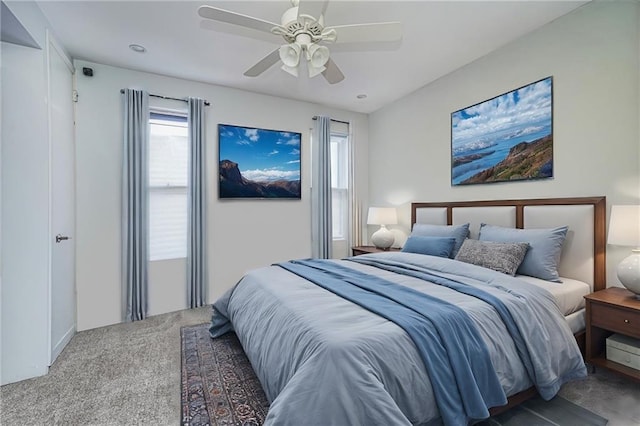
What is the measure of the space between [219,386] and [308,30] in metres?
2.44

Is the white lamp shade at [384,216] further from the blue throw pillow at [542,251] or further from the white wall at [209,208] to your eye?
the blue throw pillow at [542,251]

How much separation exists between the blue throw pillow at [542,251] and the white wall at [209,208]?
2.78 meters

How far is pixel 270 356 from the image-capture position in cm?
164

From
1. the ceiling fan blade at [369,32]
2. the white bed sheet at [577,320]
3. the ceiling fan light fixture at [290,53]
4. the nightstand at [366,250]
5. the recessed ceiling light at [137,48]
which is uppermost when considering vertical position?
the recessed ceiling light at [137,48]

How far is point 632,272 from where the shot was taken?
1.98m

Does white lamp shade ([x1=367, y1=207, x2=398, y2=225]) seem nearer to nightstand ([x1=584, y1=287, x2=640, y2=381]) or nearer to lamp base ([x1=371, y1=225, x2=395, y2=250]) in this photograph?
lamp base ([x1=371, y1=225, x2=395, y2=250])

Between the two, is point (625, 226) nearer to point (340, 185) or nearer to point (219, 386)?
point (219, 386)

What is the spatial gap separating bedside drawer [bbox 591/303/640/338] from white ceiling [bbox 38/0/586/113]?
2353 millimetres

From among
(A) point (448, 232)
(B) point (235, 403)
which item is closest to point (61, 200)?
(B) point (235, 403)

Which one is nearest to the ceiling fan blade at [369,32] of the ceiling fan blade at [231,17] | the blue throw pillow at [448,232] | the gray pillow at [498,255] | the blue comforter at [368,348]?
the ceiling fan blade at [231,17]

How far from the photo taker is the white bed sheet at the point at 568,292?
216cm

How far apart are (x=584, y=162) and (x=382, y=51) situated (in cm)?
205

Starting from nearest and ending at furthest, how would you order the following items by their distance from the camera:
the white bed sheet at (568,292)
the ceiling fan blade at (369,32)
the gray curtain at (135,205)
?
1. the ceiling fan blade at (369,32)
2. the white bed sheet at (568,292)
3. the gray curtain at (135,205)

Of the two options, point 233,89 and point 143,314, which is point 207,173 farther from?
point 143,314
